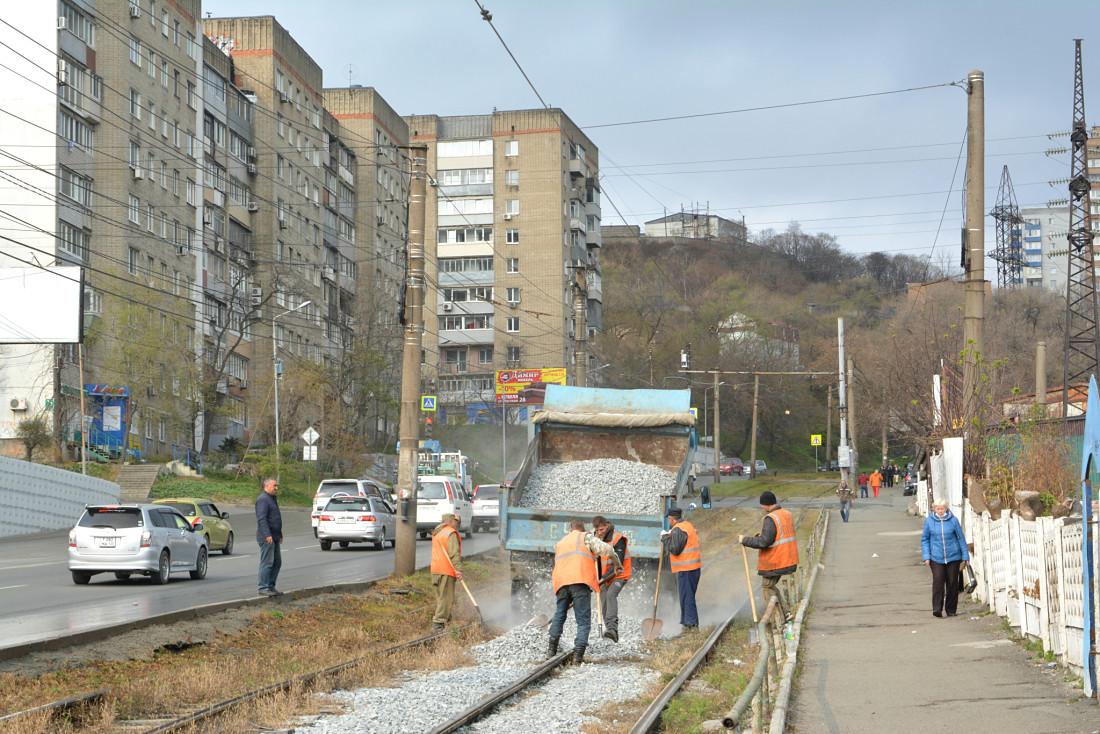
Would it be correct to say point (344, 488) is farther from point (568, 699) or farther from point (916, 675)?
point (916, 675)

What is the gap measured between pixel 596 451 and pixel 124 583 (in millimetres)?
9560

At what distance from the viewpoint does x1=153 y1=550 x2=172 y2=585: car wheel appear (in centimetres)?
2179

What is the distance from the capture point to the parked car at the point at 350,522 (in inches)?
1261

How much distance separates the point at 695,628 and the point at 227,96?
60596 millimetres

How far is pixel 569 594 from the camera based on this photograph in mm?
13391

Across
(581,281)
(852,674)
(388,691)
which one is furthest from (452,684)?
(581,281)

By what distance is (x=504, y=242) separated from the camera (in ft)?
344

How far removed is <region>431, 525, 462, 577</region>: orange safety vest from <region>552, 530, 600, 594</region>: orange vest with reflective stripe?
2308mm

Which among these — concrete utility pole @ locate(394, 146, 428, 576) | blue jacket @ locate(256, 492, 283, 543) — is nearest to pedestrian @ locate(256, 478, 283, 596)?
blue jacket @ locate(256, 492, 283, 543)

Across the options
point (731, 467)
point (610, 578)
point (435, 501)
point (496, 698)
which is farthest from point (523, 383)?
point (496, 698)

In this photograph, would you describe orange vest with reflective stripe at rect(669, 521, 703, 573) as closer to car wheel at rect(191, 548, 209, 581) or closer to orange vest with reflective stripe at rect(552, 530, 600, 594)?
orange vest with reflective stripe at rect(552, 530, 600, 594)

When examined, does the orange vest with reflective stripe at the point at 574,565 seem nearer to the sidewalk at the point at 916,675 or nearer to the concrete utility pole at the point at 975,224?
the sidewalk at the point at 916,675

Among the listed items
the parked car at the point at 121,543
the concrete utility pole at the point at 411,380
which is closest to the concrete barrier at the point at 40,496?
the parked car at the point at 121,543

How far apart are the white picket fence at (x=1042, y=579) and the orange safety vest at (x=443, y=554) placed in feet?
21.9
